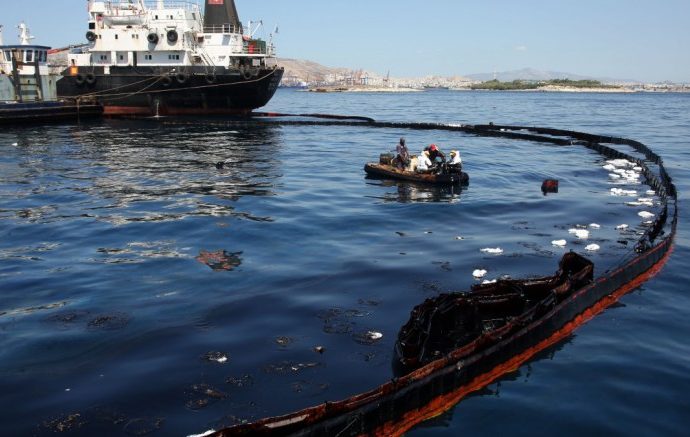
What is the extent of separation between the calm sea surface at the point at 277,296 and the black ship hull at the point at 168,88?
2889 centimetres

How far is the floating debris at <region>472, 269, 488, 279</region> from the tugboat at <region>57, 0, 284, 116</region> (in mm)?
47718

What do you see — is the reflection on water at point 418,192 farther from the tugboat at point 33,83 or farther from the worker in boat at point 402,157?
the tugboat at point 33,83

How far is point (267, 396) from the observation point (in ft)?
31.4

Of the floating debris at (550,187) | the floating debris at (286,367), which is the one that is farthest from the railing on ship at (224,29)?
the floating debris at (286,367)

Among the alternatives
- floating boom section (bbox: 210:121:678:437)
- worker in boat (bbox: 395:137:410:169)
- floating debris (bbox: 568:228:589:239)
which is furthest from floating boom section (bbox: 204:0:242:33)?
floating boom section (bbox: 210:121:678:437)

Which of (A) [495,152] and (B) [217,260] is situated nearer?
(B) [217,260]

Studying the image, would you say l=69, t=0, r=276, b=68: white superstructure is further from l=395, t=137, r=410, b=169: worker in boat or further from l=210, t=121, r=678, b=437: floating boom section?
l=210, t=121, r=678, b=437: floating boom section

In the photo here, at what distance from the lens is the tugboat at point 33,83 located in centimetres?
5547

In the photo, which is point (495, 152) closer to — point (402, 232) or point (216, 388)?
point (402, 232)

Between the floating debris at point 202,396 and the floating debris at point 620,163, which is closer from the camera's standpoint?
the floating debris at point 202,396

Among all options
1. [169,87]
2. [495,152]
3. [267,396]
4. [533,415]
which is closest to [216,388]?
[267,396]

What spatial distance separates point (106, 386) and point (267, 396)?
281 cm

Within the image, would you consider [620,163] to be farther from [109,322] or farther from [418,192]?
[109,322]

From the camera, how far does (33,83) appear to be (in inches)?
2356
